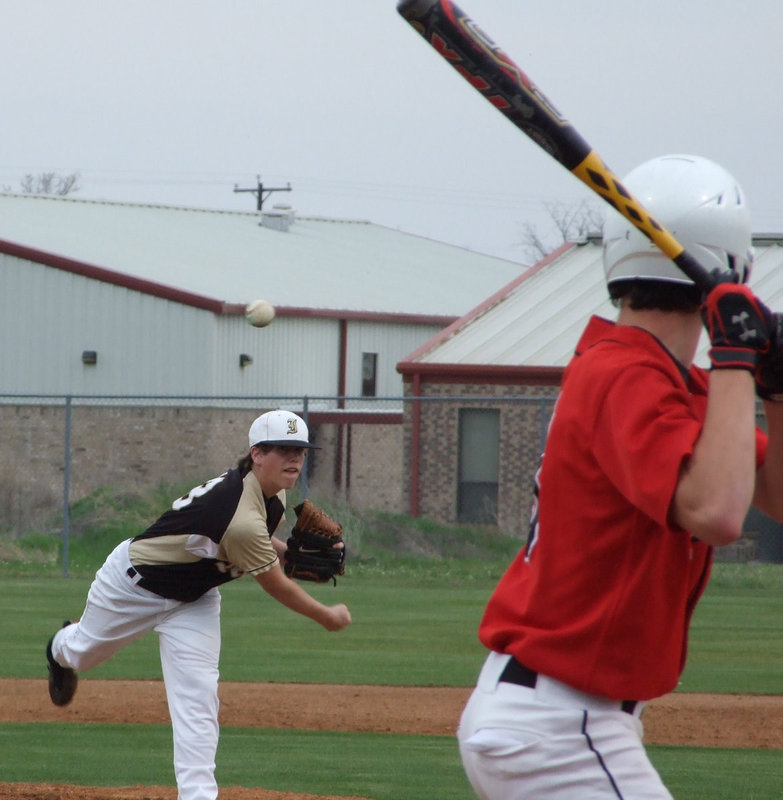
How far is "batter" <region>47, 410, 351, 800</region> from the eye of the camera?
590cm

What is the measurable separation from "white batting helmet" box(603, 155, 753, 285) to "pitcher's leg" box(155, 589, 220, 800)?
11.4 ft

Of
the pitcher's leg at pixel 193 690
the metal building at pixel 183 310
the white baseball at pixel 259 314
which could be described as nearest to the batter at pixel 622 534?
the pitcher's leg at pixel 193 690

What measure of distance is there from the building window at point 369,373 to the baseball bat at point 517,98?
29.3m

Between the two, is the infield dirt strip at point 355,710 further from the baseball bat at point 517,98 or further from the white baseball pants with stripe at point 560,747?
the baseball bat at point 517,98

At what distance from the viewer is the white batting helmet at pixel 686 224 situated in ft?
9.19

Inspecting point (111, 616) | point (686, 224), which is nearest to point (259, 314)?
point (111, 616)

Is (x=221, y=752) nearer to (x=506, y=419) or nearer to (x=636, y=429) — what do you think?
(x=636, y=429)

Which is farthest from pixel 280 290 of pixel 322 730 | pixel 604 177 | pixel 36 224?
pixel 604 177

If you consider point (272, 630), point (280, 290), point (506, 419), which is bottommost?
point (272, 630)

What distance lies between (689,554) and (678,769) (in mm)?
5396

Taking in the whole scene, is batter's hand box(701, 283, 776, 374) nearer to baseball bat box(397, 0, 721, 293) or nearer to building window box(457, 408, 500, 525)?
baseball bat box(397, 0, 721, 293)

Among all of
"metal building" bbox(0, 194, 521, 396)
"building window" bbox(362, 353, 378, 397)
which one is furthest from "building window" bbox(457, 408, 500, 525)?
"building window" bbox(362, 353, 378, 397)

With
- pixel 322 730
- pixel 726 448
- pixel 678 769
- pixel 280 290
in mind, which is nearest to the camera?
pixel 726 448

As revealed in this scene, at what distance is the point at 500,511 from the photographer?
22969mm
